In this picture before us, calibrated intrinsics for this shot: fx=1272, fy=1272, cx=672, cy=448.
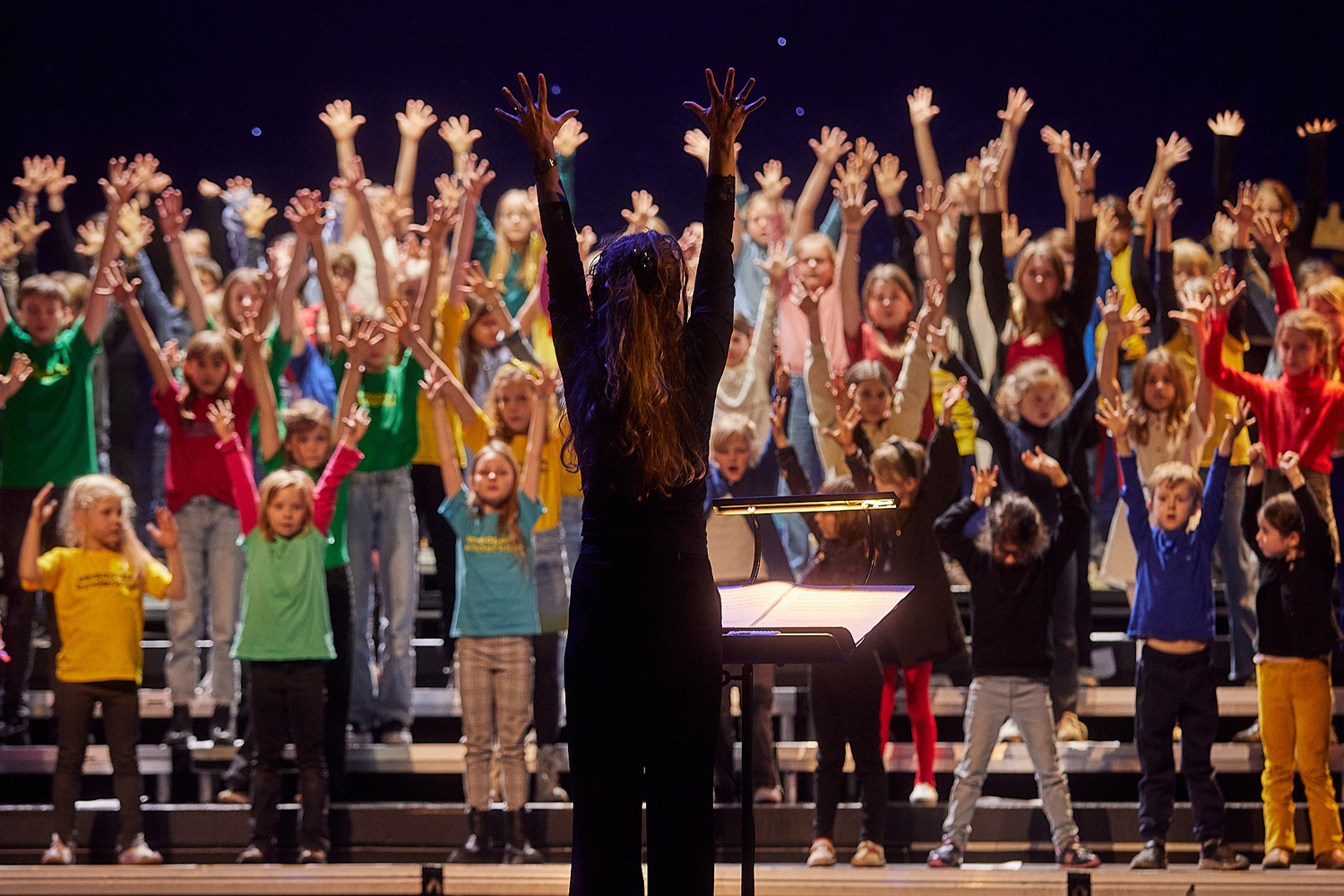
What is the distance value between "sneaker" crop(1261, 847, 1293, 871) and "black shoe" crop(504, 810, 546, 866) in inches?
86.8

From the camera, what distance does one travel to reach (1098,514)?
17.8 feet

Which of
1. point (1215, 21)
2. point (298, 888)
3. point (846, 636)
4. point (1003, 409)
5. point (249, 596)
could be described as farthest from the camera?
point (1215, 21)

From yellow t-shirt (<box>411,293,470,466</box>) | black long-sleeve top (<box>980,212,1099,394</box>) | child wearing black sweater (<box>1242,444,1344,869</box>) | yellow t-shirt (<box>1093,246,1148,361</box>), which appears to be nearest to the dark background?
yellow t-shirt (<box>1093,246,1148,361</box>)

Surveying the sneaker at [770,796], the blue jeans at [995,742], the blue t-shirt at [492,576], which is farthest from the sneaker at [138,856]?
the blue jeans at [995,742]

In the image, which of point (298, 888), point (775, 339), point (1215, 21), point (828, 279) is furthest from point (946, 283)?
point (298, 888)

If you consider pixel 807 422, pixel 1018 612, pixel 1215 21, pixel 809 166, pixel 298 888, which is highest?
pixel 1215 21

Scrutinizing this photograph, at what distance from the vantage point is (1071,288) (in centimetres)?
498

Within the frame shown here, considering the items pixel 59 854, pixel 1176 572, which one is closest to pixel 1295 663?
pixel 1176 572

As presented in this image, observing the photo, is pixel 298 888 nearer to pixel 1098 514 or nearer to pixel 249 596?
pixel 249 596

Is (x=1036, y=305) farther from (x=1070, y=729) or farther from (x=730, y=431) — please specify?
(x=1070, y=729)

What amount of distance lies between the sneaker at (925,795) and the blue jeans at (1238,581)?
1.25m

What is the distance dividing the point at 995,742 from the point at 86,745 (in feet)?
9.56

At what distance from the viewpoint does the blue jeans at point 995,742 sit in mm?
3887

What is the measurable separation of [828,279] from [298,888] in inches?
118
